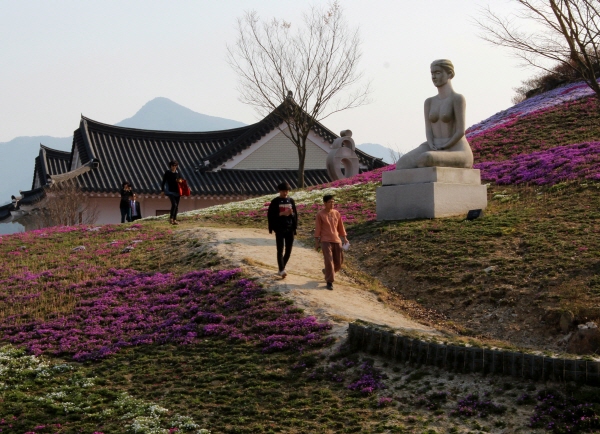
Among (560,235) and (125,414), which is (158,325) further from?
(560,235)

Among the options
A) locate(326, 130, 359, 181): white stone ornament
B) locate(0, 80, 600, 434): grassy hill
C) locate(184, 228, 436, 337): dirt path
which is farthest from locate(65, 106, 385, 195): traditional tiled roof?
locate(184, 228, 436, 337): dirt path

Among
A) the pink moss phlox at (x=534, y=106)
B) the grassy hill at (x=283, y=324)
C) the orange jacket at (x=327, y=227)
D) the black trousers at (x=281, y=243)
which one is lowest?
the grassy hill at (x=283, y=324)

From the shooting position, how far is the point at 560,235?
53.9ft

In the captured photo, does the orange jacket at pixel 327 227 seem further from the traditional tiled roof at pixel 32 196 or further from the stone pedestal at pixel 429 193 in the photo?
the traditional tiled roof at pixel 32 196

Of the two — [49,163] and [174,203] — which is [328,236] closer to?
[174,203]

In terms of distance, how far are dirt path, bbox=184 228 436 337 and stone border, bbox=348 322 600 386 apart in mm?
947

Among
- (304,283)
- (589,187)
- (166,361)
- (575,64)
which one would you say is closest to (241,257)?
(304,283)

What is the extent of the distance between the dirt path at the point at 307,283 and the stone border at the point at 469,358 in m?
0.95

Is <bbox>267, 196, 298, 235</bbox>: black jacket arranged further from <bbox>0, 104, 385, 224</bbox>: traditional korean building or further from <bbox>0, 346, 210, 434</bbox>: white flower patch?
<bbox>0, 104, 385, 224</bbox>: traditional korean building

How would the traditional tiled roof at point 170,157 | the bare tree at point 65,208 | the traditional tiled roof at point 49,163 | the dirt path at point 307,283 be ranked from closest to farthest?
the dirt path at point 307,283 → the bare tree at point 65,208 → the traditional tiled roof at point 170,157 → the traditional tiled roof at point 49,163

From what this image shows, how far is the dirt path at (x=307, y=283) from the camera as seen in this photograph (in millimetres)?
13117

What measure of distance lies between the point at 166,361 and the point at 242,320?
5.49 feet

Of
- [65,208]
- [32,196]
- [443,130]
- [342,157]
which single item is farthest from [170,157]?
[443,130]

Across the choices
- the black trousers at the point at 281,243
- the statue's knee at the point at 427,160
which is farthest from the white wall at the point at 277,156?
the black trousers at the point at 281,243
